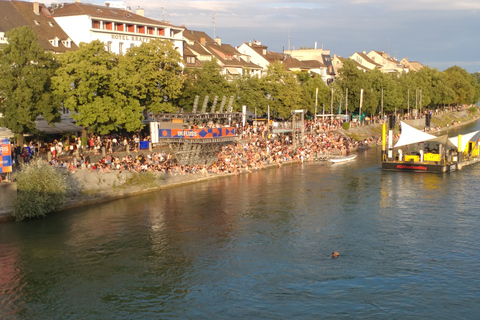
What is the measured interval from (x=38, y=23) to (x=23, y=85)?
21.3 metres

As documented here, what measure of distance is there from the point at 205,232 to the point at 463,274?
16.1m

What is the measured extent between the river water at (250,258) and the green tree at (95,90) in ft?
30.2

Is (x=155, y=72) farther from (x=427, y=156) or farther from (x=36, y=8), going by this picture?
(x=427, y=156)

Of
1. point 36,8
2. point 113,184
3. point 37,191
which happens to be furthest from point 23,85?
point 36,8

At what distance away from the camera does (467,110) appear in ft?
531

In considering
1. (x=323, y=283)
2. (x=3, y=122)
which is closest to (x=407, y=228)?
(x=323, y=283)

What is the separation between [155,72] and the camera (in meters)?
60.6

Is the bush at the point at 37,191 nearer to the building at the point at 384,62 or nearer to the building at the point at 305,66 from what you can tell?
the building at the point at 305,66

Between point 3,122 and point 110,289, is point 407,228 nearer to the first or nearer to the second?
point 110,289

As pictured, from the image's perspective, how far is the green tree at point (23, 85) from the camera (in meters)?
48.1

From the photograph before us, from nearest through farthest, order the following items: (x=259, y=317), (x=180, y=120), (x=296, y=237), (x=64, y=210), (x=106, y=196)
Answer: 1. (x=259, y=317)
2. (x=296, y=237)
3. (x=64, y=210)
4. (x=106, y=196)
5. (x=180, y=120)

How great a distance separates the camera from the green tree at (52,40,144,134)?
5147 cm

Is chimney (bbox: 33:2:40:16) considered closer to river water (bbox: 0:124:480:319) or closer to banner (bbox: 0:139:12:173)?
banner (bbox: 0:139:12:173)

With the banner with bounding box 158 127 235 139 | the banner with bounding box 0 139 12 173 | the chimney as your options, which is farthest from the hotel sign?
the banner with bounding box 0 139 12 173
